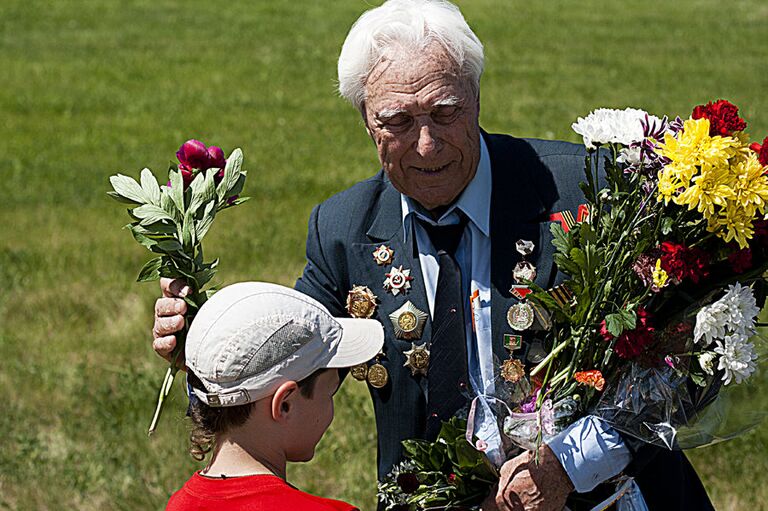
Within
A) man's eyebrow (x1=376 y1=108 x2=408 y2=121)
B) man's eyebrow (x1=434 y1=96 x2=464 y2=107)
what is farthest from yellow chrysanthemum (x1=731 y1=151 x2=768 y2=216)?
man's eyebrow (x1=376 y1=108 x2=408 y2=121)

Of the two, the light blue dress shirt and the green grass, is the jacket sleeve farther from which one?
the green grass

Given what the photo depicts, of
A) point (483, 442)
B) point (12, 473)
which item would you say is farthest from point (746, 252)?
point (12, 473)

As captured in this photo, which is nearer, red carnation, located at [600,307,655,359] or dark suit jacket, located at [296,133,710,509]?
red carnation, located at [600,307,655,359]

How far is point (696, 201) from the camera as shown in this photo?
7.79 ft

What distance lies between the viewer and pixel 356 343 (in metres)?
2.53

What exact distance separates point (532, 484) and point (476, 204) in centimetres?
77

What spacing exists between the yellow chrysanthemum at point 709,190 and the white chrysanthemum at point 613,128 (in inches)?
9.2

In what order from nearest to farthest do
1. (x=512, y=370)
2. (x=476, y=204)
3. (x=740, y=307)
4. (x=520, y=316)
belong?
1. (x=740, y=307)
2. (x=512, y=370)
3. (x=520, y=316)
4. (x=476, y=204)

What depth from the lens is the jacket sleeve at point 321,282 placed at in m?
3.17

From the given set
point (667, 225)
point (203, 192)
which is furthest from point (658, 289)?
point (203, 192)

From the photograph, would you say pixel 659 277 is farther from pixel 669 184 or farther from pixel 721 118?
pixel 721 118

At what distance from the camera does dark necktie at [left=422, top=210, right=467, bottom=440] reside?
293 cm

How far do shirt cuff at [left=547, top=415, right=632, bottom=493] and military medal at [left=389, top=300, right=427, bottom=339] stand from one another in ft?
1.70

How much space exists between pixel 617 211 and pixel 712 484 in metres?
2.69
